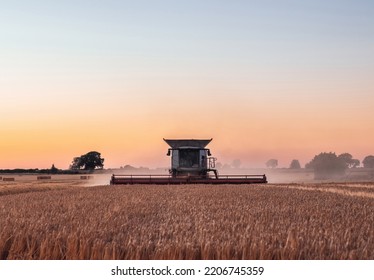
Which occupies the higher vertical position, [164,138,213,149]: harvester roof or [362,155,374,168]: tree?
[362,155,374,168]: tree

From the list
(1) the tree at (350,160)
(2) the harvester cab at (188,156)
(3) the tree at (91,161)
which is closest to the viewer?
(2) the harvester cab at (188,156)

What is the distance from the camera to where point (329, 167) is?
381 feet

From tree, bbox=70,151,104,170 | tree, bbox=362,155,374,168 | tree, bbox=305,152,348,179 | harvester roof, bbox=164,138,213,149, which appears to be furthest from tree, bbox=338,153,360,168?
harvester roof, bbox=164,138,213,149

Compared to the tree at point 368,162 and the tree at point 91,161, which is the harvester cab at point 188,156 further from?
the tree at point 368,162

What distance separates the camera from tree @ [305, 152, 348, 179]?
10962 centimetres

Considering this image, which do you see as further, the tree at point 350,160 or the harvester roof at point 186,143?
the tree at point 350,160

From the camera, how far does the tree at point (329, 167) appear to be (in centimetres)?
10962

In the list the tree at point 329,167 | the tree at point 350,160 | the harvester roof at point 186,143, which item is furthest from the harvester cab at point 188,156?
the tree at point 350,160

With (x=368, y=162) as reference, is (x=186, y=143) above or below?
below

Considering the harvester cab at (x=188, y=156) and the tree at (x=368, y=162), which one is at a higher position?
the tree at (x=368, y=162)

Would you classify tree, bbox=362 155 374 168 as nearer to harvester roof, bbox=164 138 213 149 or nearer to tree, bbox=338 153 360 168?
tree, bbox=338 153 360 168

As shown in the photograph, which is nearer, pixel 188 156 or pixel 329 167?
pixel 188 156

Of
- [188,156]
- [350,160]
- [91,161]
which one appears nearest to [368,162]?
[350,160]

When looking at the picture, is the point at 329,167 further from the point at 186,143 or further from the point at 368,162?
the point at 186,143
